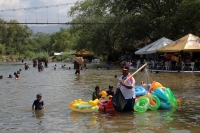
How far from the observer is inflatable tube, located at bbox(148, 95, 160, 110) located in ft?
37.3

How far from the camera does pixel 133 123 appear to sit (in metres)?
9.52

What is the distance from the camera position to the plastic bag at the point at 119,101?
10.6 m

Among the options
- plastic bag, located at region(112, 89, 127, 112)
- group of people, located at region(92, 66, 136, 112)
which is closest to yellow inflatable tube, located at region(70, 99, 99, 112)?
plastic bag, located at region(112, 89, 127, 112)

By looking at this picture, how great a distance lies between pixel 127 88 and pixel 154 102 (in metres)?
1.59

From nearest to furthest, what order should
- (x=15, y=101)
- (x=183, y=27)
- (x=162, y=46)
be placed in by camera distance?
(x=15, y=101) < (x=162, y=46) < (x=183, y=27)

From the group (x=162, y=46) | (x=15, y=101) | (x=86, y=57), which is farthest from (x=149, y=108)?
(x=86, y=57)

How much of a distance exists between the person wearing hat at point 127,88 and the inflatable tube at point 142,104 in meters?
0.21

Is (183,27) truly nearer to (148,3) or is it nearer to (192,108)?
(148,3)

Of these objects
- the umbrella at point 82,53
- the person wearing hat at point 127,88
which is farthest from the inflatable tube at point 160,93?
the umbrella at point 82,53

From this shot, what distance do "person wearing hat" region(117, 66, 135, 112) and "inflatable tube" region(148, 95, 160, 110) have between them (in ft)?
2.67

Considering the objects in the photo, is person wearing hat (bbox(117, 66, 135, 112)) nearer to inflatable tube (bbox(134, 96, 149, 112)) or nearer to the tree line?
inflatable tube (bbox(134, 96, 149, 112))

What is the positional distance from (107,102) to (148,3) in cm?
3165

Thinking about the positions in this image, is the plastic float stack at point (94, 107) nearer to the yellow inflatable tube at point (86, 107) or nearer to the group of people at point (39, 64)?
the yellow inflatable tube at point (86, 107)

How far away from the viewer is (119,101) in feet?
35.2
